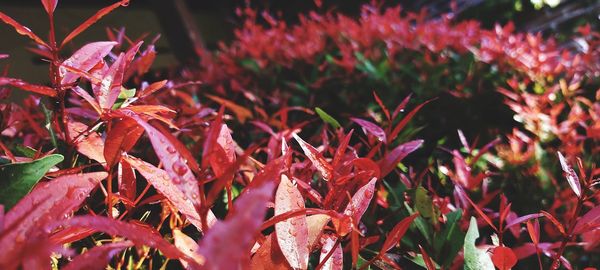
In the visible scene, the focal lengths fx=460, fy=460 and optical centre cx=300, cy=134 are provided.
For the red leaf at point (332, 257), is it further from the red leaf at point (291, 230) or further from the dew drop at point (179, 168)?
the dew drop at point (179, 168)

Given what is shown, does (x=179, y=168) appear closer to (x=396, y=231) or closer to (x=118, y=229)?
(x=118, y=229)

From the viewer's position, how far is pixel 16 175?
441 millimetres

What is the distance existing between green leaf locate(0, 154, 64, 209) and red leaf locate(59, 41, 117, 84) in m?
0.13

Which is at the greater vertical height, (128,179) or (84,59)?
(84,59)

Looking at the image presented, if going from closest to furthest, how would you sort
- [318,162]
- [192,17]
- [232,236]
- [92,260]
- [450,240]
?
[232,236], [92,260], [318,162], [450,240], [192,17]

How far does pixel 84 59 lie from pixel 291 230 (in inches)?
12.7

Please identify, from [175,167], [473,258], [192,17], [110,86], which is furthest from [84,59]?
[192,17]

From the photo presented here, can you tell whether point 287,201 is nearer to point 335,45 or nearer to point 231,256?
point 231,256

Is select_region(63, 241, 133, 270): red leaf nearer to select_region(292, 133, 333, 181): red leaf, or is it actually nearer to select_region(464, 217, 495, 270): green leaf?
select_region(292, 133, 333, 181): red leaf

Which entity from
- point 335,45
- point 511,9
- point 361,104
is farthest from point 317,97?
point 511,9

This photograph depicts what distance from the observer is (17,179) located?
17.3 inches

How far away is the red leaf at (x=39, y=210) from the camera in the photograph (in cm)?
32

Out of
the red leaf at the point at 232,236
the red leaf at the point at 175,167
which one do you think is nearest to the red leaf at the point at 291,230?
the red leaf at the point at 175,167

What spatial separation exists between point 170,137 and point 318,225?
186mm
